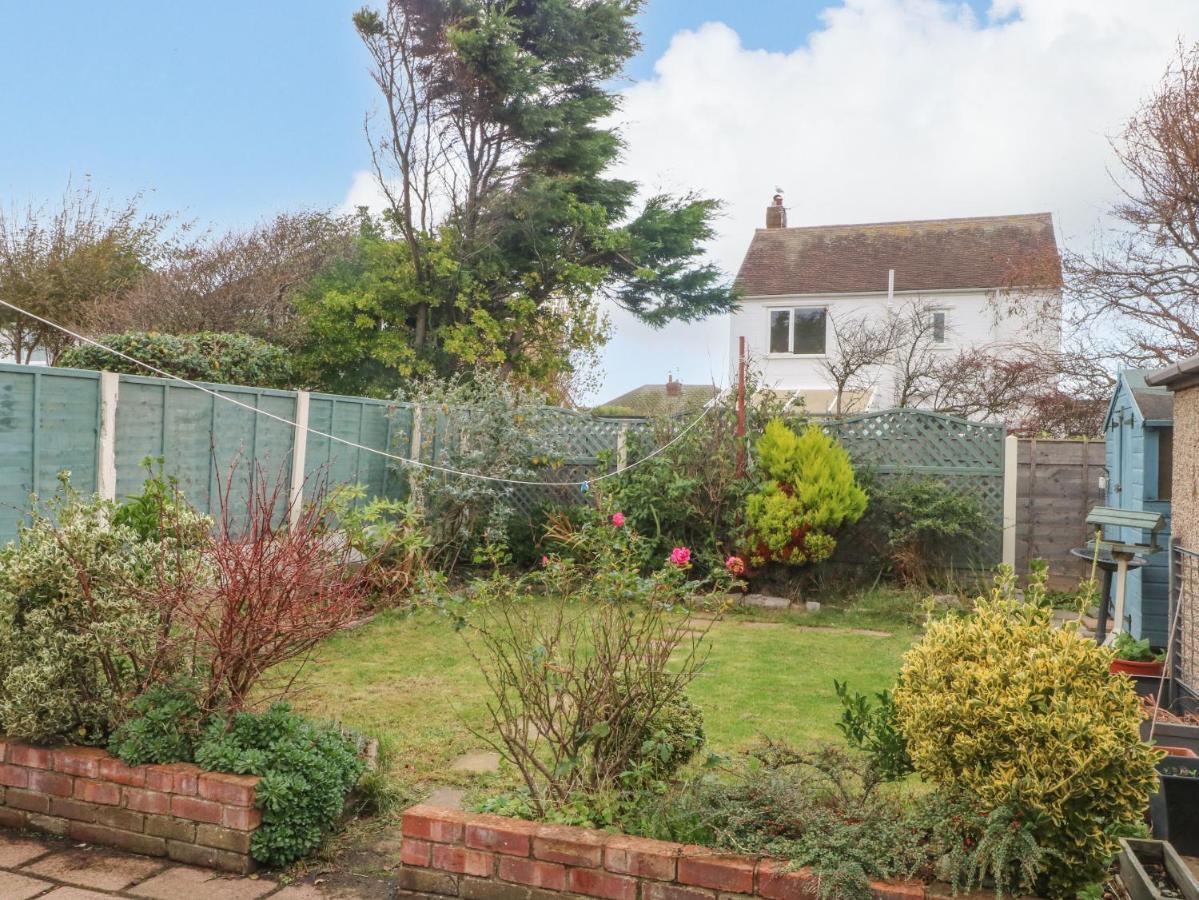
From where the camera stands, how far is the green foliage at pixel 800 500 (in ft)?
30.3

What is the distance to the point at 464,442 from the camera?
10188 mm

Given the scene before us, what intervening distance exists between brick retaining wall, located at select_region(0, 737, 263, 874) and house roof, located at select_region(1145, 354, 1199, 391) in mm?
5392

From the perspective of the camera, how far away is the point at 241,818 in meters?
3.25

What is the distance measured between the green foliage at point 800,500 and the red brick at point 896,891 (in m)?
6.72

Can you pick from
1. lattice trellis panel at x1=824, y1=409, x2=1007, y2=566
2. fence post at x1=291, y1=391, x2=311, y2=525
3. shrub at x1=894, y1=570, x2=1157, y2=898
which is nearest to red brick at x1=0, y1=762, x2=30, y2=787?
shrub at x1=894, y1=570, x2=1157, y2=898

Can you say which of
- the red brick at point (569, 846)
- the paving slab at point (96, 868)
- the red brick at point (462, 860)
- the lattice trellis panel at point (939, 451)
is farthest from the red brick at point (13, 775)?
the lattice trellis panel at point (939, 451)

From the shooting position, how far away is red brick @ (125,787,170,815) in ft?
11.0

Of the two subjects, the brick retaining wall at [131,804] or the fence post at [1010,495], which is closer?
the brick retaining wall at [131,804]

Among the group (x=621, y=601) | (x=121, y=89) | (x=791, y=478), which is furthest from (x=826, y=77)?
(x=621, y=601)

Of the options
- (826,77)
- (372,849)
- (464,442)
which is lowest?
(372,849)

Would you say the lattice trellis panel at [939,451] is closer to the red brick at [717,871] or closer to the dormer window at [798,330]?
the red brick at [717,871]

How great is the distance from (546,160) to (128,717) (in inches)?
569

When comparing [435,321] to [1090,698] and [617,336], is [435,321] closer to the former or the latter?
[617,336]

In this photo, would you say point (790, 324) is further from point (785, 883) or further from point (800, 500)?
point (785, 883)
